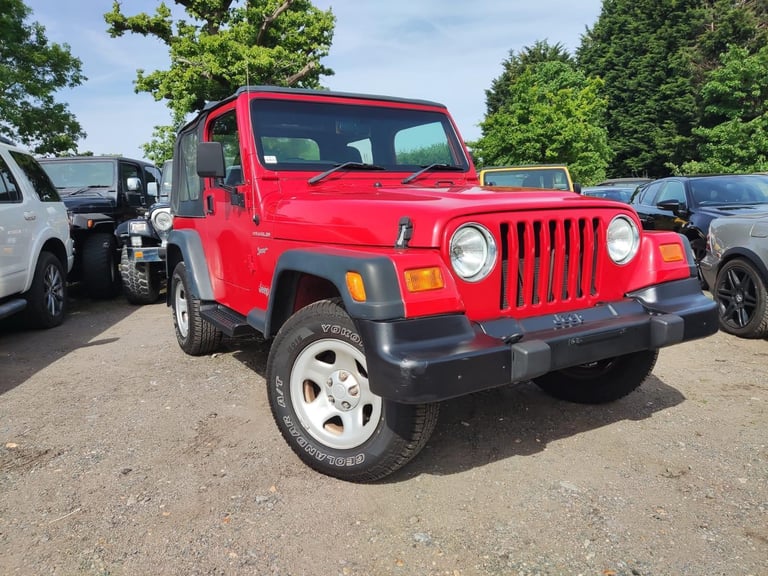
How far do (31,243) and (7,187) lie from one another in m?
0.59

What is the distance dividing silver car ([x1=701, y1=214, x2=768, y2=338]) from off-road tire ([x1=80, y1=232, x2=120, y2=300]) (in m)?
7.50

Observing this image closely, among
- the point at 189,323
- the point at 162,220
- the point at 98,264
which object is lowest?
the point at 189,323

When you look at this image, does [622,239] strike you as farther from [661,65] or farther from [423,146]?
[661,65]

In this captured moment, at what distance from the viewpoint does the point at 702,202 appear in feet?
25.2

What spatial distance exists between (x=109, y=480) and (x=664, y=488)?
8.84 ft

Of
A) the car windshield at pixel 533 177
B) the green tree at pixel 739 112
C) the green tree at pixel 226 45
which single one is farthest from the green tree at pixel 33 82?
the green tree at pixel 739 112

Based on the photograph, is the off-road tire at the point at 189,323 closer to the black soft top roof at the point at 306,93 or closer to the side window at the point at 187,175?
the side window at the point at 187,175

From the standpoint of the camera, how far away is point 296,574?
2.20 metres

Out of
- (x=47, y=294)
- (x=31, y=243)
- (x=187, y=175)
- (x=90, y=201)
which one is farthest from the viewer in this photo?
(x=90, y=201)

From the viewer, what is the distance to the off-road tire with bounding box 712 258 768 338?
5.21 m

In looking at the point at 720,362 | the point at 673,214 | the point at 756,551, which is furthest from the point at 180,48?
the point at 756,551

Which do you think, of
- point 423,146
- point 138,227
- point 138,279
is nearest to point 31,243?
point 138,227

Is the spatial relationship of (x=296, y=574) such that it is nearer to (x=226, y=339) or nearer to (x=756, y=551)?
(x=756, y=551)

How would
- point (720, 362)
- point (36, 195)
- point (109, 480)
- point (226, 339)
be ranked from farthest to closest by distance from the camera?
→ point (36, 195) → point (226, 339) → point (720, 362) → point (109, 480)
